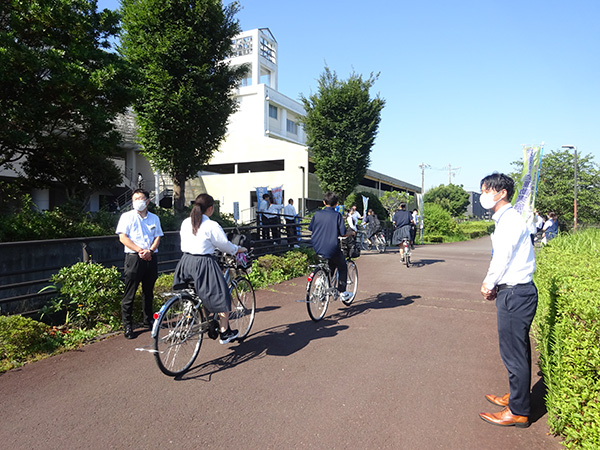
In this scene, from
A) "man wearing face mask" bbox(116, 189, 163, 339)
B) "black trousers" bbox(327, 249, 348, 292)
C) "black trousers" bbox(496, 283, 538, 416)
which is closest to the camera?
"black trousers" bbox(496, 283, 538, 416)

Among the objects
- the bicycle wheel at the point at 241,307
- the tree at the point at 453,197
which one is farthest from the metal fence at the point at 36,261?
the tree at the point at 453,197

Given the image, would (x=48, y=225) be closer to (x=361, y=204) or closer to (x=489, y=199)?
(x=489, y=199)

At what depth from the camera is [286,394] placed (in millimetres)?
3740

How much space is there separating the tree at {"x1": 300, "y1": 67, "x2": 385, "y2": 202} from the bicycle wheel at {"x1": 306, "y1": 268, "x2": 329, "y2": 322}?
1772 centimetres

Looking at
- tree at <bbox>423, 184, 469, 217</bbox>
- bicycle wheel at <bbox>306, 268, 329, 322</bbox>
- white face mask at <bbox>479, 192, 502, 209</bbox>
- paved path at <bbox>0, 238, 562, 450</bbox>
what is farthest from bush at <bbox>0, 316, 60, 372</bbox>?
tree at <bbox>423, 184, 469, 217</bbox>

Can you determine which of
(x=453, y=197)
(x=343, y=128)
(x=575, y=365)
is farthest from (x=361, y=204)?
(x=453, y=197)

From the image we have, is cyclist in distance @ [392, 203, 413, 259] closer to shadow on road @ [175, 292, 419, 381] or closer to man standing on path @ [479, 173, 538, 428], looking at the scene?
shadow on road @ [175, 292, 419, 381]

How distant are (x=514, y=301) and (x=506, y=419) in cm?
97

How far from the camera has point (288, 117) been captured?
1767 inches

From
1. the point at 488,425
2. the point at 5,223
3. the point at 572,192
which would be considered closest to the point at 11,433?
the point at 488,425

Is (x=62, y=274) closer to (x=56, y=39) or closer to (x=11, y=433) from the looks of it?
(x=11, y=433)

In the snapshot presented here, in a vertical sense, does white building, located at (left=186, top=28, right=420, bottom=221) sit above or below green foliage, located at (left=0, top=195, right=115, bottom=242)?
above

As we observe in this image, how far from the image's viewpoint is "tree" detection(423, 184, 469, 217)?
2955 inches

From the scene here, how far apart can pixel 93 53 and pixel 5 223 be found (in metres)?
5.03
